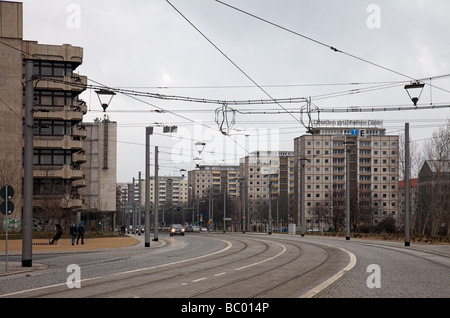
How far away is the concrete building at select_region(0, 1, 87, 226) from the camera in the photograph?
6744 centimetres

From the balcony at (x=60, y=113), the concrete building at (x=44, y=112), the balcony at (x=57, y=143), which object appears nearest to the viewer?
the concrete building at (x=44, y=112)

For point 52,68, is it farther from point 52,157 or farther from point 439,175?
point 439,175

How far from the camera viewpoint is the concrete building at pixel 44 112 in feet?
221

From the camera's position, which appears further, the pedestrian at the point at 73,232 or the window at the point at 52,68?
the window at the point at 52,68

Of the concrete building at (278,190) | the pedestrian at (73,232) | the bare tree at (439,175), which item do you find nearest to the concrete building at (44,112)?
the pedestrian at (73,232)

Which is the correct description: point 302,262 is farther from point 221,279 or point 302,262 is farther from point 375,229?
point 375,229

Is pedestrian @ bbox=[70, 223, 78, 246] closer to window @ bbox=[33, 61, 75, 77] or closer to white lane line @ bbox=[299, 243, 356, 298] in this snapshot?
white lane line @ bbox=[299, 243, 356, 298]

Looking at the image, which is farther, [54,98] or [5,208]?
[54,98]

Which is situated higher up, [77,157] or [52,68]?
[52,68]

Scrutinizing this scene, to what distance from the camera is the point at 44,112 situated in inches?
2832

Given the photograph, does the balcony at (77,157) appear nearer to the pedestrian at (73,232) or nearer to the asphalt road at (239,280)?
the pedestrian at (73,232)

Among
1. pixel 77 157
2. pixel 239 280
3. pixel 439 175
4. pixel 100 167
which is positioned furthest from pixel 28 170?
pixel 100 167

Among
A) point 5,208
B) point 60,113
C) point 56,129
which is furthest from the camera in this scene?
point 56,129

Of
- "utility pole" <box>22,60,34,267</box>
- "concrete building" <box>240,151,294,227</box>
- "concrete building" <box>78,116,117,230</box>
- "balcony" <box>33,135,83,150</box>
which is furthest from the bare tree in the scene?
"concrete building" <box>240,151,294,227</box>
